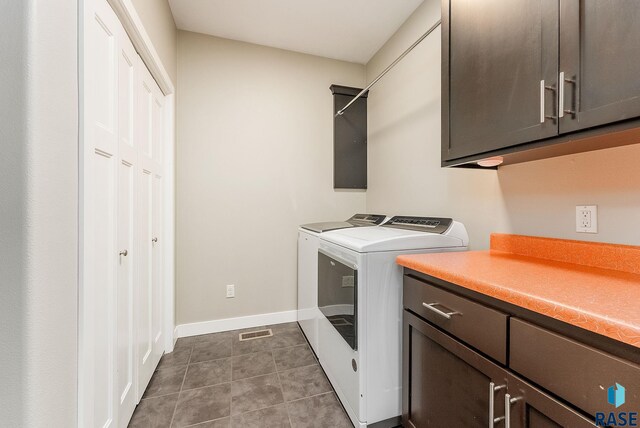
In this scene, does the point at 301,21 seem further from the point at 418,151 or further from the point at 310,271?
the point at 310,271

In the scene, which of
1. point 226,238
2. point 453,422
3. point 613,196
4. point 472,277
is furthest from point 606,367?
point 226,238

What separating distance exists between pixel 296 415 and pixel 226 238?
60.2 inches

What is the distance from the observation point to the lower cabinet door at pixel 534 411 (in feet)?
2.06

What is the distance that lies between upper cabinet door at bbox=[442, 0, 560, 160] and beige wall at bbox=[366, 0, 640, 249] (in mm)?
383

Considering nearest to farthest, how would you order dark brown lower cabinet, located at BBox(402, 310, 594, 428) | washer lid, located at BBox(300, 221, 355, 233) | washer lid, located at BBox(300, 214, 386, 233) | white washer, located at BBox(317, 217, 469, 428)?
dark brown lower cabinet, located at BBox(402, 310, 594, 428), white washer, located at BBox(317, 217, 469, 428), washer lid, located at BBox(300, 221, 355, 233), washer lid, located at BBox(300, 214, 386, 233)

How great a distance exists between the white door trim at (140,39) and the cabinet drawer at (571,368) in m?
1.94

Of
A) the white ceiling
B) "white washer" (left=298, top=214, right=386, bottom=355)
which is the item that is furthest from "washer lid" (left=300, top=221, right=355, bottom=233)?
the white ceiling

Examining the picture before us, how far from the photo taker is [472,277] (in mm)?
903

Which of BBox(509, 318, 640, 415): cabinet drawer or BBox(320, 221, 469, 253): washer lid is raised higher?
BBox(320, 221, 469, 253): washer lid

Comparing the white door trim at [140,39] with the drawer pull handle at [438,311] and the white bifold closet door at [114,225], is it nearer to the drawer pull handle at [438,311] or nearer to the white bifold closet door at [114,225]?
the white bifold closet door at [114,225]

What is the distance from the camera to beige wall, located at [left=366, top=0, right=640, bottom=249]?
1038mm

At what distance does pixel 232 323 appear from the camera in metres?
2.50

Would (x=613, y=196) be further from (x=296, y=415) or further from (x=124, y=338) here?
(x=124, y=338)

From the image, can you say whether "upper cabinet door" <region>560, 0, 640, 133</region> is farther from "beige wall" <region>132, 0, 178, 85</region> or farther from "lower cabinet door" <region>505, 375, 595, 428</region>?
"beige wall" <region>132, 0, 178, 85</region>
